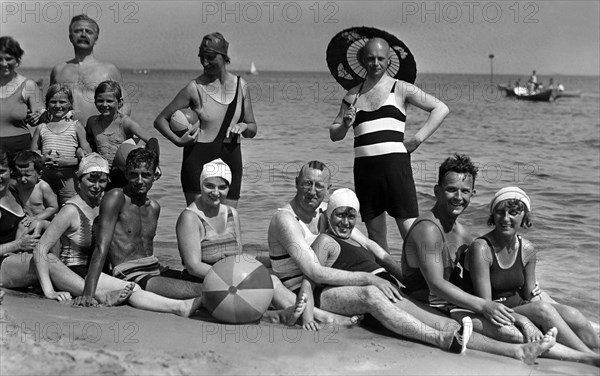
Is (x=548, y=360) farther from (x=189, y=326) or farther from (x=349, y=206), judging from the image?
(x=189, y=326)

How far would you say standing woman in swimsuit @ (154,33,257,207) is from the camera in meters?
7.49

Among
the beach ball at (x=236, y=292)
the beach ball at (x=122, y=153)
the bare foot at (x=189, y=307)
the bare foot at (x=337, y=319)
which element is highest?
the beach ball at (x=122, y=153)

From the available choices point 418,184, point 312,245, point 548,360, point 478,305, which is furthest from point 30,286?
point 418,184

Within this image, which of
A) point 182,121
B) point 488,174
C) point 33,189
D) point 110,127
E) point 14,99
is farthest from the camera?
point 488,174

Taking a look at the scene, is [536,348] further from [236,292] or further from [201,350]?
[201,350]

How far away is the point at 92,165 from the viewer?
6.84m

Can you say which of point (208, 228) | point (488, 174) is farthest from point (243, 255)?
point (488, 174)

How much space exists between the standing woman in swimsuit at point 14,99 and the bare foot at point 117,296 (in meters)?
2.26

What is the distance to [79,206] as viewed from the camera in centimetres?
682

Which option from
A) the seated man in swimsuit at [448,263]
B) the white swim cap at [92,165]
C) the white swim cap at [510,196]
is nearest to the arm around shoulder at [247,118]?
the white swim cap at [92,165]

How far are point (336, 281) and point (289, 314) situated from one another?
457mm

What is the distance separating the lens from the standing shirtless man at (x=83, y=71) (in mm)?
7995

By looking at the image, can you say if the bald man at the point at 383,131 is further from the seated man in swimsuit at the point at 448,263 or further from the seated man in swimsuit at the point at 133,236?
the seated man in swimsuit at the point at 133,236

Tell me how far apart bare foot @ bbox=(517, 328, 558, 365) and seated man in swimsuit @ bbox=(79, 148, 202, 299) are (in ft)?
8.57
